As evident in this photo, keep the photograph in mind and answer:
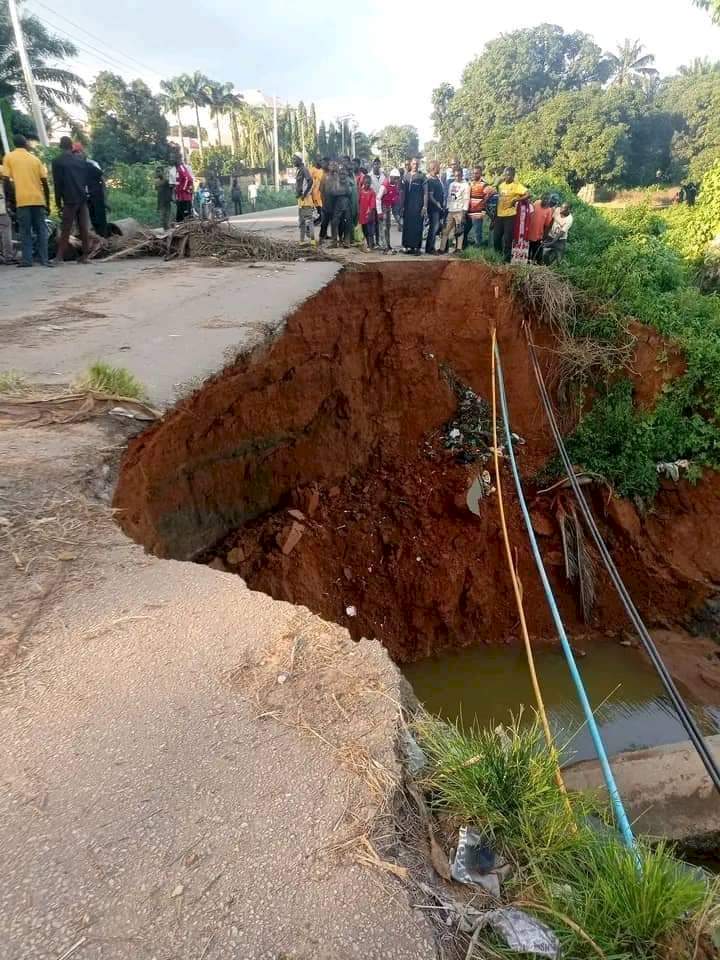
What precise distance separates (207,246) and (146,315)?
15.4 ft

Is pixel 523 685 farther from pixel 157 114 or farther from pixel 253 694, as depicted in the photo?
pixel 157 114

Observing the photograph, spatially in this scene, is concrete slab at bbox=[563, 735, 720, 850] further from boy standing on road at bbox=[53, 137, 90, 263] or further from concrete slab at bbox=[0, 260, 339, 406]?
boy standing on road at bbox=[53, 137, 90, 263]

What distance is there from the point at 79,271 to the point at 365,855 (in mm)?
9186

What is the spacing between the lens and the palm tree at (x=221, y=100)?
45500 mm

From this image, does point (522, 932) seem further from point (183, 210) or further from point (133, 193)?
point (133, 193)

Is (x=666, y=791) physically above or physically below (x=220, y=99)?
below

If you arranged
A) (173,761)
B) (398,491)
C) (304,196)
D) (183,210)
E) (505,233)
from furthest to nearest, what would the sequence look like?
(183,210) < (304,196) < (505,233) < (398,491) < (173,761)

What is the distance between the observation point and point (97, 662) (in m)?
2.05

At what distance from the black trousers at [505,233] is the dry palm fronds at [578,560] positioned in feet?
14.5

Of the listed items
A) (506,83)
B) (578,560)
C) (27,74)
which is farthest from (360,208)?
(506,83)

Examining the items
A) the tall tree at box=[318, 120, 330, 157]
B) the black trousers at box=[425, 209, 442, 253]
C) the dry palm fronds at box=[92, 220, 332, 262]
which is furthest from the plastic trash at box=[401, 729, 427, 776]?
the tall tree at box=[318, 120, 330, 157]

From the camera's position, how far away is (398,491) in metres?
8.09

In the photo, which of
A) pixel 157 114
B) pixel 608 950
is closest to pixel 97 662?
pixel 608 950

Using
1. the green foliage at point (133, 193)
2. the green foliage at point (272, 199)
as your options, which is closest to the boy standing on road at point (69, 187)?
the green foliage at point (133, 193)
